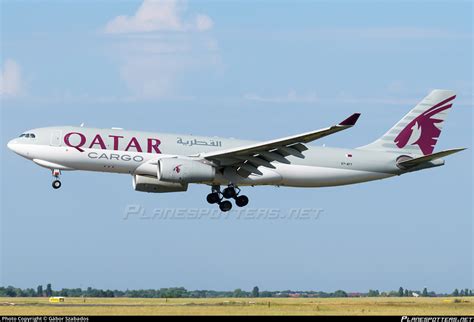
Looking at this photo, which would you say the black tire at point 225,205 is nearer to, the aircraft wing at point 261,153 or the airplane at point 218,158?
the airplane at point 218,158

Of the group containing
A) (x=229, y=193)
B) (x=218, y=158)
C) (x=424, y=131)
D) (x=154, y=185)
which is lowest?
(x=229, y=193)

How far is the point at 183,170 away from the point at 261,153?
13.4 feet

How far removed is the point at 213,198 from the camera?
2168 inches

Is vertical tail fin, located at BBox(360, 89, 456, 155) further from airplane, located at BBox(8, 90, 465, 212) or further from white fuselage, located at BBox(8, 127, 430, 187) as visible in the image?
white fuselage, located at BBox(8, 127, 430, 187)

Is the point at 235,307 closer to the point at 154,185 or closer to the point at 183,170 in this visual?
the point at 183,170

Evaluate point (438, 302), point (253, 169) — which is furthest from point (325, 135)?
point (438, 302)

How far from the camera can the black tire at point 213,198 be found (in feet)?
181

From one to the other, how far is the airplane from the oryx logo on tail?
0.15 meters

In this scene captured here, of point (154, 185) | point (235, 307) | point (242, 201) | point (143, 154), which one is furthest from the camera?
point (242, 201)

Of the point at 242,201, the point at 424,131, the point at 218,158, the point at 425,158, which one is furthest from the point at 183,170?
the point at 424,131

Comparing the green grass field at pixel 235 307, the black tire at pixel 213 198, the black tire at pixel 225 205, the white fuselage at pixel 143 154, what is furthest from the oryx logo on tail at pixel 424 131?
the green grass field at pixel 235 307

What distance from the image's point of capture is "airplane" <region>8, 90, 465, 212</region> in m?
51.0

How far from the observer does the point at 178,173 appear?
50906mm

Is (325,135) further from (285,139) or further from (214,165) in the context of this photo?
(214,165)
